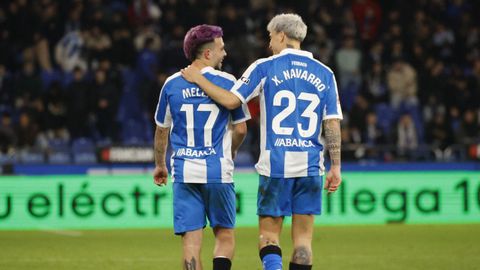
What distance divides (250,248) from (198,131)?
462 cm

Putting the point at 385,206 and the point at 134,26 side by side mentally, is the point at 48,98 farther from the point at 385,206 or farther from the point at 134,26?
the point at 385,206

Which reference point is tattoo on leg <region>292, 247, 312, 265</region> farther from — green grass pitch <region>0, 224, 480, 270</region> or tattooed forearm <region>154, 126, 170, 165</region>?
green grass pitch <region>0, 224, 480, 270</region>

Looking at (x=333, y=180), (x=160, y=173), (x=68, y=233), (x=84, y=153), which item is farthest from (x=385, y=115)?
(x=333, y=180)

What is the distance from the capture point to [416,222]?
14.5 metres

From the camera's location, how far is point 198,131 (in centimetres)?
731

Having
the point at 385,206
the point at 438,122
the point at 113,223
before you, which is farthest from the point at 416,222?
the point at 438,122

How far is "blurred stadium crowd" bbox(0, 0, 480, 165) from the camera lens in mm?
18844

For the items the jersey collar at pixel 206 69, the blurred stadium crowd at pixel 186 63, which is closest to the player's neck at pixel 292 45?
the jersey collar at pixel 206 69

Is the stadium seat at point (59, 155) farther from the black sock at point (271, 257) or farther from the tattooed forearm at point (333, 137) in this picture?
the black sock at point (271, 257)

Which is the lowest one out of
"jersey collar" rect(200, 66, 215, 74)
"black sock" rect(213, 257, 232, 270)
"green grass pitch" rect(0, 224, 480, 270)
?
"green grass pitch" rect(0, 224, 480, 270)

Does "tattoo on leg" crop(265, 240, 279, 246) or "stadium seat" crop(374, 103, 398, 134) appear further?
"stadium seat" crop(374, 103, 398, 134)

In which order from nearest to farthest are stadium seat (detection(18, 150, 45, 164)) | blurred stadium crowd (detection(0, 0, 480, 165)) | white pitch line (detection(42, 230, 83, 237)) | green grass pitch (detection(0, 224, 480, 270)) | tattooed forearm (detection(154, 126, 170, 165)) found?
1. tattooed forearm (detection(154, 126, 170, 165))
2. green grass pitch (detection(0, 224, 480, 270))
3. white pitch line (detection(42, 230, 83, 237))
4. stadium seat (detection(18, 150, 45, 164))
5. blurred stadium crowd (detection(0, 0, 480, 165))

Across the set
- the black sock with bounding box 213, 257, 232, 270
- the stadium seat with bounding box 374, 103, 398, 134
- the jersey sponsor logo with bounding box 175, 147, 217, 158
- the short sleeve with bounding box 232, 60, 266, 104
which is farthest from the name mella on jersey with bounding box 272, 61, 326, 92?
the stadium seat with bounding box 374, 103, 398, 134

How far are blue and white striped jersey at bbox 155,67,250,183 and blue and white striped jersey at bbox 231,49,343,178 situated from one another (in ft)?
0.77
